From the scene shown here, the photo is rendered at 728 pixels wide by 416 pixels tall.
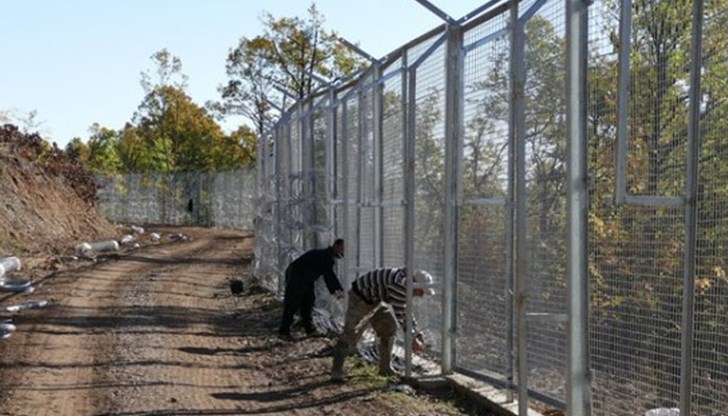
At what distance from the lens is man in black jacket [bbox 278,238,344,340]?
13.0 metres

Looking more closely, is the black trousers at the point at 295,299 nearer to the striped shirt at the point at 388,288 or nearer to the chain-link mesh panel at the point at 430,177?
the striped shirt at the point at 388,288

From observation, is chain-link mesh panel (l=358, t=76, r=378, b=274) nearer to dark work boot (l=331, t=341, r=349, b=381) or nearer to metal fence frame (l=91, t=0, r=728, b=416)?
metal fence frame (l=91, t=0, r=728, b=416)

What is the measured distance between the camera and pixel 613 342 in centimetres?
606

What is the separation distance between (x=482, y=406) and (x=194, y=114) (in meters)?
49.6

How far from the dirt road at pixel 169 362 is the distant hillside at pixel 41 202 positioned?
7589 millimetres

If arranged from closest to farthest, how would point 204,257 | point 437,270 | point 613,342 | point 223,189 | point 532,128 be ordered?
point 613,342 → point 532,128 → point 437,270 → point 204,257 → point 223,189

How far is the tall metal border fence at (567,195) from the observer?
16.9 feet

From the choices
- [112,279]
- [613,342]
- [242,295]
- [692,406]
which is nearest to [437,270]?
[613,342]

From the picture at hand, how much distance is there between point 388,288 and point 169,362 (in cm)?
266

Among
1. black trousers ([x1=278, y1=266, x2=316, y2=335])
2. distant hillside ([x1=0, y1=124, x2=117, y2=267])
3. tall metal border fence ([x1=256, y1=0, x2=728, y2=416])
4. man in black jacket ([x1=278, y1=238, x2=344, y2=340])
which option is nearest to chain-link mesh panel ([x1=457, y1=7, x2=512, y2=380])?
tall metal border fence ([x1=256, y1=0, x2=728, y2=416])

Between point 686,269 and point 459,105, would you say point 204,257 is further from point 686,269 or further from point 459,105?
point 686,269

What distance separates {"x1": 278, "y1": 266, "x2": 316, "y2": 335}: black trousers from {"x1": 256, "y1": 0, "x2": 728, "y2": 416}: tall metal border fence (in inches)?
85.0

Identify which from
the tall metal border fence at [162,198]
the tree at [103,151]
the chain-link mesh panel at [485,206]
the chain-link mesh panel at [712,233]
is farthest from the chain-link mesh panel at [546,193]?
the tree at [103,151]

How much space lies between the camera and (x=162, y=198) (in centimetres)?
5409
